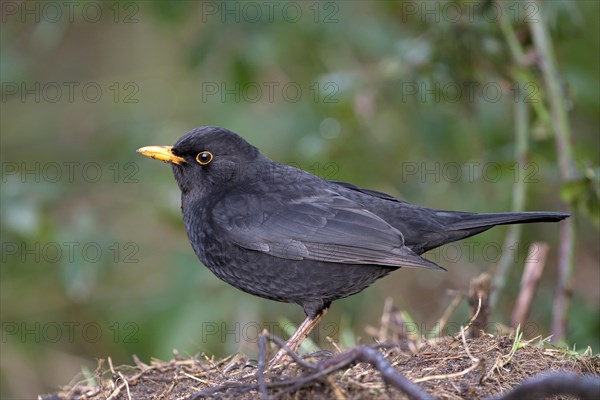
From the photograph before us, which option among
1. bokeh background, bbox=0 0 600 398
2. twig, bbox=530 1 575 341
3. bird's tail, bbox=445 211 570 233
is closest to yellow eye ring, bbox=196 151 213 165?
bokeh background, bbox=0 0 600 398

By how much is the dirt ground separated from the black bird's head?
1200 mm

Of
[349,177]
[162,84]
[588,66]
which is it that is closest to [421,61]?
[349,177]

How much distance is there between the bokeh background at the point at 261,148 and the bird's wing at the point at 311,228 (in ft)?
2.41

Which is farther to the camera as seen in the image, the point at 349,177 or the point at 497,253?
the point at 497,253

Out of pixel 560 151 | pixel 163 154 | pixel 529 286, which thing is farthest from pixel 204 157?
pixel 560 151

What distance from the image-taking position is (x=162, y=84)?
8656 mm

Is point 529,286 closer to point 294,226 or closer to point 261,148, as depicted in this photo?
point 294,226

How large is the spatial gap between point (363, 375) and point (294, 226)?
4.82ft

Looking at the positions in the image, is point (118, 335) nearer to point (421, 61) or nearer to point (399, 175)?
point (399, 175)

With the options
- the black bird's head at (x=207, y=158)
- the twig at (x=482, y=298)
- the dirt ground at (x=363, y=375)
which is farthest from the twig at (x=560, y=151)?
the black bird's head at (x=207, y=158)

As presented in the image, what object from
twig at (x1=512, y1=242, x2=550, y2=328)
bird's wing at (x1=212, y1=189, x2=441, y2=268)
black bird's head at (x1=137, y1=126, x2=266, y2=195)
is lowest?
twig at (x1=512, y1=242, x2=550, y2=328)

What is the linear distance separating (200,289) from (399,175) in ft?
6.56

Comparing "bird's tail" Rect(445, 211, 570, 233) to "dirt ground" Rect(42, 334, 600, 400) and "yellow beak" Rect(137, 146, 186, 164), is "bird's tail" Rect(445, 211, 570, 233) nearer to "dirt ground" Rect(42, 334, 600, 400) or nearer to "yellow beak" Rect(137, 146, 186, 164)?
"dirt ground" Rect(42, 334, 600, 400)

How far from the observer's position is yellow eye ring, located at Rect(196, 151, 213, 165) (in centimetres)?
495
